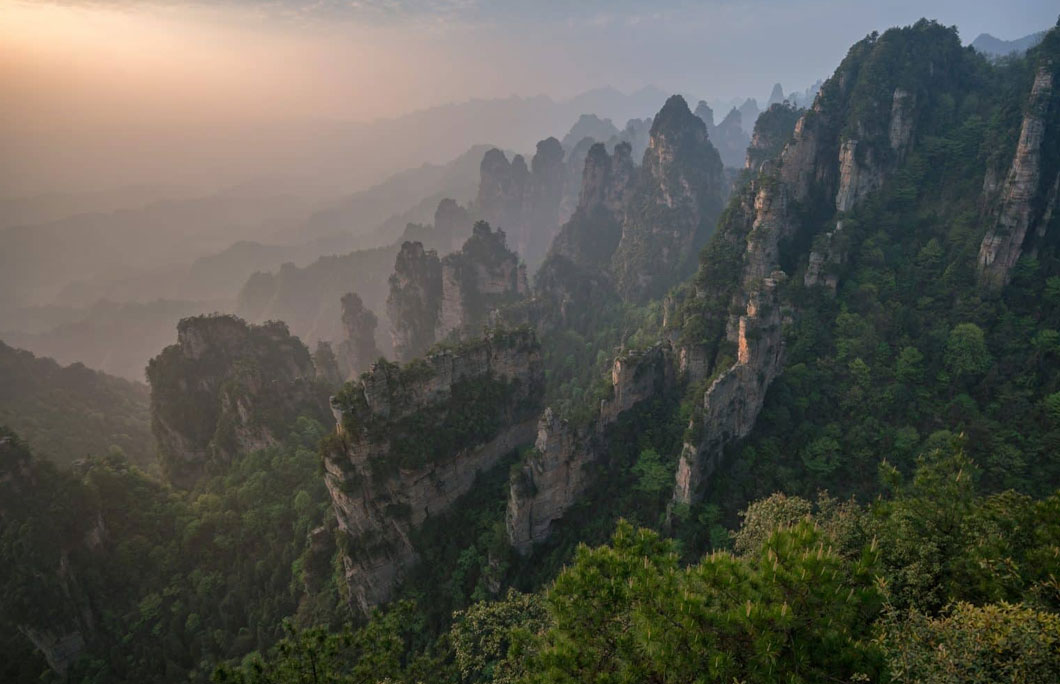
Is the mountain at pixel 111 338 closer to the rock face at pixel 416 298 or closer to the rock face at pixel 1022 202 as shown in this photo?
the rock face at pixel 416 298

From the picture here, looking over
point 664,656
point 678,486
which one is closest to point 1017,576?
point 664,656

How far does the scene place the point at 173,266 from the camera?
189m

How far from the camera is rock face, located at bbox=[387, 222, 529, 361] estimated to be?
77.8 metres

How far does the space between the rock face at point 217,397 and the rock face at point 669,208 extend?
53.5 m

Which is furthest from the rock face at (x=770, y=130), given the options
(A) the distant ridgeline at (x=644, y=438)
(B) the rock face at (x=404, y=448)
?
(B) the rock face at (x=404, y=448)

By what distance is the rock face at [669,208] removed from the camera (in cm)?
8288

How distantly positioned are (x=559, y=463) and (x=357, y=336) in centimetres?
5826

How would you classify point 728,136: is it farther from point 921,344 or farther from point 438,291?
point 921,344

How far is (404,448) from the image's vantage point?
36.7 m

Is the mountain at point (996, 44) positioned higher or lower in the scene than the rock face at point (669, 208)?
higher

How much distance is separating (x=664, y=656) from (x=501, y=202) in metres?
147

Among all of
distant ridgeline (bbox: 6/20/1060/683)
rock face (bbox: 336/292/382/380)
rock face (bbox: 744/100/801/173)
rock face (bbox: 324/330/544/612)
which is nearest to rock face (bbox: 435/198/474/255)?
rock face (bbox: 336/292/382/380)

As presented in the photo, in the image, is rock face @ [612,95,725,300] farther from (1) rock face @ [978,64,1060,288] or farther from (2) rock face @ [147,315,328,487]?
(2) rock face @ [147,315,328,487]

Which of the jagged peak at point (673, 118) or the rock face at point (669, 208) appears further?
the jagged peak at point (673, 118)
